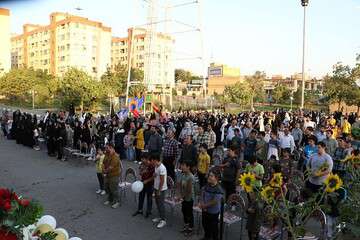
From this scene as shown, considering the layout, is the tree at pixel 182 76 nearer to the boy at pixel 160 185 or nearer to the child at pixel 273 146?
the child at pixel 273 146

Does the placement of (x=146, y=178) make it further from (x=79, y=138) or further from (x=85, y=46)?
(x=85, y=46)

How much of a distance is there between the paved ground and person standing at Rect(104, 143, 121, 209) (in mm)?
312

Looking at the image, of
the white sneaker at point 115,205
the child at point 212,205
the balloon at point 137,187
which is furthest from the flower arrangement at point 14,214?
the white sneaker at point 115,205

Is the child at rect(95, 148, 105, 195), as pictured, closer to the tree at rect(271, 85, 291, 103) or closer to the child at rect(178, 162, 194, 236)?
the child at rect(178, 162, 194, 236)

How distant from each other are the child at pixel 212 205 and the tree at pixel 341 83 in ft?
109

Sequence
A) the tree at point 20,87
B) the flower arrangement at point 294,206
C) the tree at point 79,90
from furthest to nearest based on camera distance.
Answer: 1. the tree at point 20,87
2. the tree at point 79,90
3. the flower arrangement at point 294,206

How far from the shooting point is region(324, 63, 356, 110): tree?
121 ft

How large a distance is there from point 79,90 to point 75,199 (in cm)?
3189

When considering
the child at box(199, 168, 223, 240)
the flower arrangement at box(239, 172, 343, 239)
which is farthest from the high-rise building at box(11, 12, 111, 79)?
the flower arrangement at box(239, 172, 343, 239)

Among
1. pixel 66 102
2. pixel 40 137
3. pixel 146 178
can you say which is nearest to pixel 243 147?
Result: pixel 146 178

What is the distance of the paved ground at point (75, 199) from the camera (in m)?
8.03

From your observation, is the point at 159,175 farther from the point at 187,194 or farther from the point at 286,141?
the point at 286,141

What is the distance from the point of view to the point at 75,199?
10.4 meters

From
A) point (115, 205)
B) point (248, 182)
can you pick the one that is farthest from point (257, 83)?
point (248, 182)
